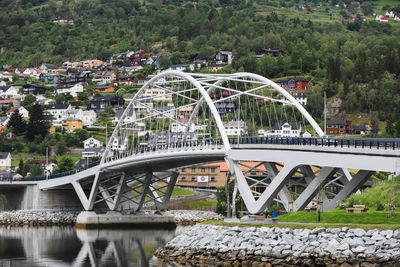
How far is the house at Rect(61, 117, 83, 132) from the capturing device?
184625mm

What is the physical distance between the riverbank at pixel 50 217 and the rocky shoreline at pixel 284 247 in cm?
3672

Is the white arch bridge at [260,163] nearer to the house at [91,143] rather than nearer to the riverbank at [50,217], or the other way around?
the riverbank at [50,217]

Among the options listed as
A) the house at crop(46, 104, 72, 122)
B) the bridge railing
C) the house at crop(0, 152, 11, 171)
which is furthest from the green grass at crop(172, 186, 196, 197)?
the house at crop(46, 104, 72, 122)

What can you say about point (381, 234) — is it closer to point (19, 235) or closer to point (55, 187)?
point (19, 235)

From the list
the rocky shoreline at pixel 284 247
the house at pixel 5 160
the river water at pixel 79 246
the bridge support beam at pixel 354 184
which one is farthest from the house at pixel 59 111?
the bridge support beam at pixel 354 184

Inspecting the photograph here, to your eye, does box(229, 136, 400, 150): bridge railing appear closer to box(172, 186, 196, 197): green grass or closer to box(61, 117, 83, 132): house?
box(172, 186, 196, 197): green grass


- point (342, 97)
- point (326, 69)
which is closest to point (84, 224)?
point (342, 97)

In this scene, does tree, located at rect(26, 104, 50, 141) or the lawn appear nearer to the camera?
the lawn

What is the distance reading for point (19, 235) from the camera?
278ft

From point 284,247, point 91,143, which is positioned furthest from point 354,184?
point 91,143

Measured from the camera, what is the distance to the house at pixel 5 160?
151375mm

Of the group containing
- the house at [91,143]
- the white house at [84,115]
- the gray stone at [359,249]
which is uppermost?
the white house at [84,115]

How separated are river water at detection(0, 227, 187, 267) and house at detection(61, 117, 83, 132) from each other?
298 ft

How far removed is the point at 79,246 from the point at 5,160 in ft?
273
